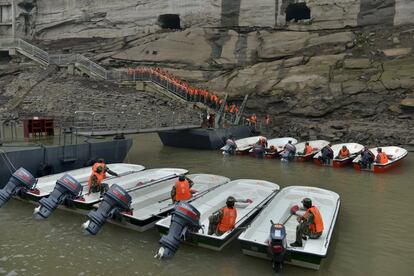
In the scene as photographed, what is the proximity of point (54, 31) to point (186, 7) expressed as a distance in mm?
15970

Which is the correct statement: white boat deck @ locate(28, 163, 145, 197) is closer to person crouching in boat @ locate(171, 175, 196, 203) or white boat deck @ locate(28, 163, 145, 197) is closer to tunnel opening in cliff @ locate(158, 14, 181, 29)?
person crouching in boat @ locate(171, 175, 196, 203)

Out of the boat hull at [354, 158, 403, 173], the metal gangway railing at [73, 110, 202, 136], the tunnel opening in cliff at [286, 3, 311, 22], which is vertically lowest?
the boat hull at [354, 158, 403, 173]

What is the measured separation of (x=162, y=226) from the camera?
8727 mm

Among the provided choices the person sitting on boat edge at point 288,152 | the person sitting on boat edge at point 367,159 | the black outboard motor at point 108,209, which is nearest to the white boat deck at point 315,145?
the person sitting on boat edge at point 288,152

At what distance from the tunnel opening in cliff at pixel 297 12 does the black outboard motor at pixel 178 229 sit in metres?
31.4

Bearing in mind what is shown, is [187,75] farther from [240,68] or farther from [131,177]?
[131,177]

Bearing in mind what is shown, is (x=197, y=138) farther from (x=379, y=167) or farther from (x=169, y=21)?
(x=169, y=21)

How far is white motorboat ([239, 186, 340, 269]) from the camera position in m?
7.59

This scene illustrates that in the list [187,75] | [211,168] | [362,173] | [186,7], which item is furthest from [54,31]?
[362,173]

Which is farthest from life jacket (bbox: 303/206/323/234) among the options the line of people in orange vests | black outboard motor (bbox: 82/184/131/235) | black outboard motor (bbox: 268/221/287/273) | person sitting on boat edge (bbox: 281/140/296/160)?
the line of people in orange vests

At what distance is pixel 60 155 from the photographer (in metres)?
15.2

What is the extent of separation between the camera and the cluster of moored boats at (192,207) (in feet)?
26.0

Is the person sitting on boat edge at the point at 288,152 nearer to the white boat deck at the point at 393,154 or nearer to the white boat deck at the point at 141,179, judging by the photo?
the white boat deck at the point at 393,154

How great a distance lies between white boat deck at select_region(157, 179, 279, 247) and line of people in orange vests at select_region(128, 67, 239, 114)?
16.0 metres
